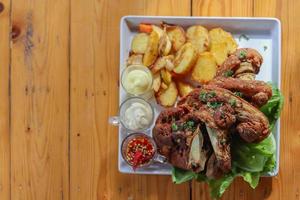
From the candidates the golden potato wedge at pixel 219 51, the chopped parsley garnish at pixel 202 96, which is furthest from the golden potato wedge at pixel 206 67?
the chopped parsley garnish at pixel 202 96

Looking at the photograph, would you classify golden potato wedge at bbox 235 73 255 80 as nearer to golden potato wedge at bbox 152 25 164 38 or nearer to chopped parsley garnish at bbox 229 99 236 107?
chopped parsley garnish at bbox 229 99 236 107

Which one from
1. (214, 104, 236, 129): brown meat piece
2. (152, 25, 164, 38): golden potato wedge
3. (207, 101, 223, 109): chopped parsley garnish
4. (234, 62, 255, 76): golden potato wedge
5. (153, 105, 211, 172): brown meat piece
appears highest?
(152, 25, 164, 38): golden potato wedge

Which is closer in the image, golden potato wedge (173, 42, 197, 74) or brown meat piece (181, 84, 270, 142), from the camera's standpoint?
brown meat piece (181, 84, 270, 142)

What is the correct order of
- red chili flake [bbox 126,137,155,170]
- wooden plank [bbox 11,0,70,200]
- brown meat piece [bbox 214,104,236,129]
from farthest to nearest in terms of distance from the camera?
1. wooden plank [bbox 11,0,70,200]
2. red chili flake [bbox 126,137,155,170]
3. brown meat piece [bbox 214,104,236,129]

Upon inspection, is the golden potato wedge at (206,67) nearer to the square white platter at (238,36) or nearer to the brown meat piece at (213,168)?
the square white platter at (238,36)

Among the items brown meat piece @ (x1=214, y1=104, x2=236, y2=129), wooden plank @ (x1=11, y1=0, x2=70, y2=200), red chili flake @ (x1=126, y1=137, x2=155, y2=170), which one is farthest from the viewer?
wooden plank @ (x1=11, y1=0, x2=70, y2=200)

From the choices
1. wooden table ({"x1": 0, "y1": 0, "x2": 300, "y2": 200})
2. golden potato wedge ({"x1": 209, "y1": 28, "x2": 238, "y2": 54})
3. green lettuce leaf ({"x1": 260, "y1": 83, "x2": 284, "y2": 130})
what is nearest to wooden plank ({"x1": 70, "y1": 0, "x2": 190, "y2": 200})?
wooden table ({"x1": 0, "y1": 0, "x2": 300, "y2": 200})

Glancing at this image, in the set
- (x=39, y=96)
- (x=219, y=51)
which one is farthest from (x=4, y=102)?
(x=219, y=51)

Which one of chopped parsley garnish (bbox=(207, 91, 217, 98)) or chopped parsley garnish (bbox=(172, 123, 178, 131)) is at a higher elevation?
chopped parsley garnish (bbox=(207, 91, 217, 98))
